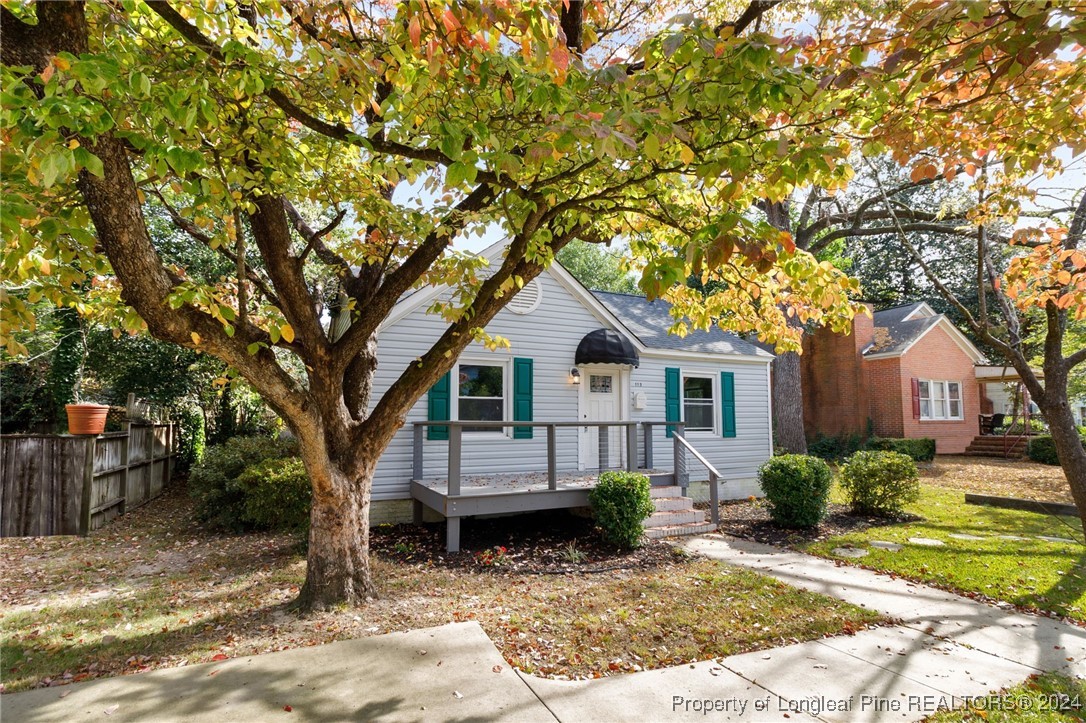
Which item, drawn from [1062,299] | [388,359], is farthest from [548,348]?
[1062,299]

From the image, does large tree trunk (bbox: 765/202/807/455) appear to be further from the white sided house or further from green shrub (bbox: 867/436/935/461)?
green shrub (bbox: 867/436/935/461)

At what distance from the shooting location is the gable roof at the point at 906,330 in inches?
802

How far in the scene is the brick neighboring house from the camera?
20.1 meters

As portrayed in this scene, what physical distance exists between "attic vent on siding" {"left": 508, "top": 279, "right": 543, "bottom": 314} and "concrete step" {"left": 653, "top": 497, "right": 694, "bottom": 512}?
4354 mm

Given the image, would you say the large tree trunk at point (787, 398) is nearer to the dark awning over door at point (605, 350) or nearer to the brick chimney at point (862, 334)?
the brick chimney at point (862, 334)

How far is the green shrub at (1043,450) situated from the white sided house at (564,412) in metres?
10.9

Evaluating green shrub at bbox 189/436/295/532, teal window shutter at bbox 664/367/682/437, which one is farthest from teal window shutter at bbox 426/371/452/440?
teal window shutter at bbox 664/367/682/437

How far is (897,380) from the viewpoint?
20.0 meters

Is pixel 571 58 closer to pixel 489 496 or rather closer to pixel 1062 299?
pixel 1062 299

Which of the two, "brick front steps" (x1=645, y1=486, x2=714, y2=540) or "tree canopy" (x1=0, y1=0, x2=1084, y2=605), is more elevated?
"tree canopy" (x1=0, y1=0, x2=1084, y2=605)

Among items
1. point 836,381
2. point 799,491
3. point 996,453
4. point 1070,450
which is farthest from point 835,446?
point 1070,450

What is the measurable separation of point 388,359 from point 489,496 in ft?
10.5

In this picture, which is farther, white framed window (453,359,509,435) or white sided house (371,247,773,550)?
white framed window (453,359,509,435)

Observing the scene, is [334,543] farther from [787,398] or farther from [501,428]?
[787,398]
